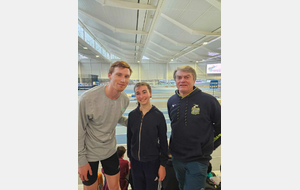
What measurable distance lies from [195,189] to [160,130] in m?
0.69

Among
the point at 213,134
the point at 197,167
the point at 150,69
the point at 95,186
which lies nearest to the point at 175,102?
the point at 213,134

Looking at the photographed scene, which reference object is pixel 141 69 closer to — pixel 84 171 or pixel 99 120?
pixel 99 120

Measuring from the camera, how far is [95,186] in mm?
1326

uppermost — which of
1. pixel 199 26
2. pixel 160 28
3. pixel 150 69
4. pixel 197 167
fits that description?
pixel 199 26

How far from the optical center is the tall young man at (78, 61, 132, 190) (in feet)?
3.63

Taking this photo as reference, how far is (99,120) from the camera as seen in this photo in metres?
1.17

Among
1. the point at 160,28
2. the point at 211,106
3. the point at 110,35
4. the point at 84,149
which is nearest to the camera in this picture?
the point at 84,149

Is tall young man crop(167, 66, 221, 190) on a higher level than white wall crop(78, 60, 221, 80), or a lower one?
lower

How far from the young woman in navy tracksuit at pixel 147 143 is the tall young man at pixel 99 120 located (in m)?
0.21

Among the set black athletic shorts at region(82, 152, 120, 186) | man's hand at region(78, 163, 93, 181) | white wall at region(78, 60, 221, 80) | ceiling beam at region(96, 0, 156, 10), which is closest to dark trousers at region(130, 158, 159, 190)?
black athletic shorts at region(82, 152, 120, 186)

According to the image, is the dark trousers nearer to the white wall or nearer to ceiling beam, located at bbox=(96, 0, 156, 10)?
the white wall

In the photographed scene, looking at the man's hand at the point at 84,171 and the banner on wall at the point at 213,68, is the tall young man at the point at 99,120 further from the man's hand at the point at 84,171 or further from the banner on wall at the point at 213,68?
the banner on wall at the point at 213,68

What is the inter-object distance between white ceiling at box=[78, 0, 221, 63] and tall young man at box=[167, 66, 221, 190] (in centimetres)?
58

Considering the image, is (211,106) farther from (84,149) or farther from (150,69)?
(150,69)
